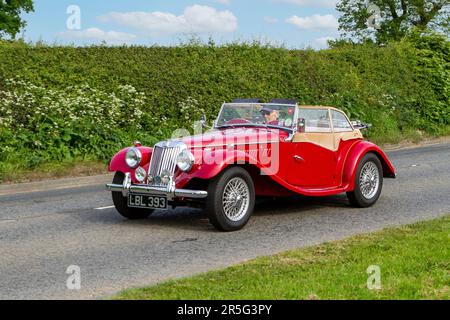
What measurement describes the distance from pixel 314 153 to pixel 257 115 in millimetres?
980

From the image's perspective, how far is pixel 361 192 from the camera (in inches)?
408

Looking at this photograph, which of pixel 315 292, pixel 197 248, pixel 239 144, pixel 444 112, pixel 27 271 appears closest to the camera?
pixel 315 292

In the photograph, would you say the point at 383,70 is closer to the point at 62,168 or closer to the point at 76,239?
the point at 62,168

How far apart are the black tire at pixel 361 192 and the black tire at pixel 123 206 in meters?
3.02

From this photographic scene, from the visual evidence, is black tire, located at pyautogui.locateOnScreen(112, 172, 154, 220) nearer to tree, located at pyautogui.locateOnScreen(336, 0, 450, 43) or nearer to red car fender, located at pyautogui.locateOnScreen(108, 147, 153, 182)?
red car fender, located at pyautogui.locateOnScreen(108, 147, 153, 182)

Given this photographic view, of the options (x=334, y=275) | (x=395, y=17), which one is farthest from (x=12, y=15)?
(x=334, y=275)

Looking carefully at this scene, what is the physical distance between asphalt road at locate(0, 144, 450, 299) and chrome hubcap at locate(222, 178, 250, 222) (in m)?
0.24

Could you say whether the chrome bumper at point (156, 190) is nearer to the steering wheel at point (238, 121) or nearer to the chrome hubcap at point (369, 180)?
the steering wheel at point (238, 121)

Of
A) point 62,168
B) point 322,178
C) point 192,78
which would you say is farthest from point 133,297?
point 192,78

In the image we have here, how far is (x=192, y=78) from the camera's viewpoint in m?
20.4

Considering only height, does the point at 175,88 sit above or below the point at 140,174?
above

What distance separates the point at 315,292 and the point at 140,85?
14107 mm

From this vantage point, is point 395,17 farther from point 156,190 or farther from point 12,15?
point 156,190

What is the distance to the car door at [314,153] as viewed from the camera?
9.61 meters
